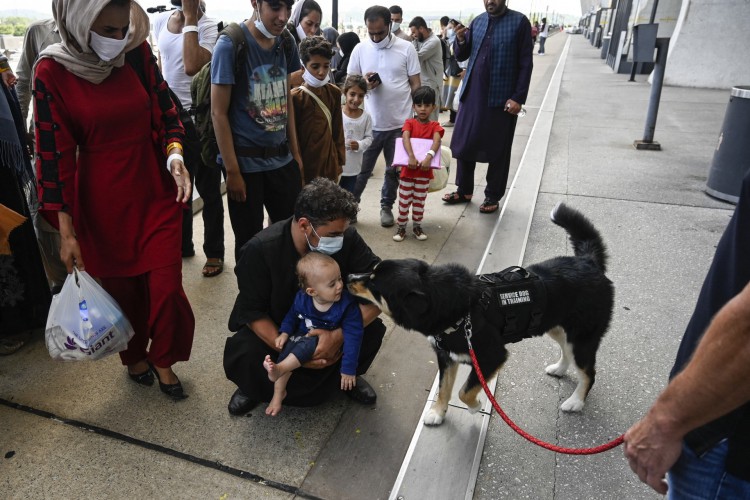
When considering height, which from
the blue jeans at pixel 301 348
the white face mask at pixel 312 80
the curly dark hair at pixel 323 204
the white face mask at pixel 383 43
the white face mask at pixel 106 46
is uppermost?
the white face mask at pixel 383 43

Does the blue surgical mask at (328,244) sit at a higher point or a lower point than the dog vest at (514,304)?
higher

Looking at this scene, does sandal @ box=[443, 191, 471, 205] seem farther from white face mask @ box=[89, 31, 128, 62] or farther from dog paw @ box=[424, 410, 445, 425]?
white face mask @ box=[89, 31, 128, 62]

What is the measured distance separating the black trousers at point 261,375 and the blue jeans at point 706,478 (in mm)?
1640

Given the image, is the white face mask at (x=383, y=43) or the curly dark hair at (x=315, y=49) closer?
the curly dark hair at (x=315, y=49)

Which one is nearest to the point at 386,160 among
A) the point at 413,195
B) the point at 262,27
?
the point at 413,195

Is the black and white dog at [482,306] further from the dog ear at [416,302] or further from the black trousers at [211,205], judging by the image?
the black trousers at [211,205]

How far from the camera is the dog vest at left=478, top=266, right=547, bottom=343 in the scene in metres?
2.26

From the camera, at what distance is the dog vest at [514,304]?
2.26 meters

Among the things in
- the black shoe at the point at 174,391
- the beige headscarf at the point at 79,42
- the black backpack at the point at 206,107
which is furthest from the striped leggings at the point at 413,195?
the beige headscarf at the point at 79,42

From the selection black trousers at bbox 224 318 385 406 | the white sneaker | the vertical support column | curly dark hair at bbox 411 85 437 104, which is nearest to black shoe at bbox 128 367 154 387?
black trousers at bbox 224 318 385 406

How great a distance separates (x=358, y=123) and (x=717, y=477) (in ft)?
13.3

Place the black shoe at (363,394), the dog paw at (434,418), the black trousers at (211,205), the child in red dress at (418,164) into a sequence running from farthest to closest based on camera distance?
the child in red dress at (418,164) → the black trousers at (211,205) → the black shoe at (363,394) → the dog paw at (434,418)

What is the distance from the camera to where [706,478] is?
1136 millimetres

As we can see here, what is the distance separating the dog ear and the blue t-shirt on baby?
1.61 meters
